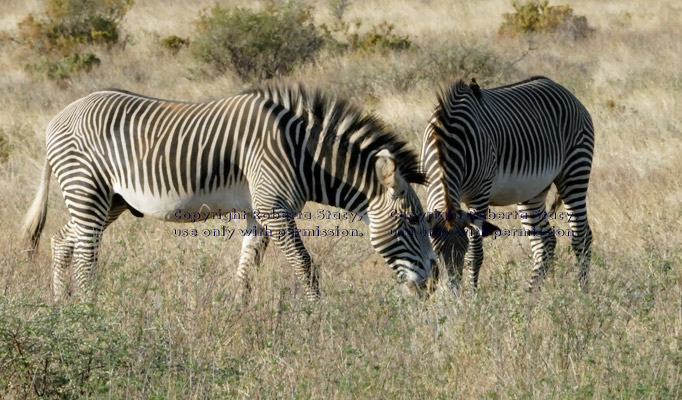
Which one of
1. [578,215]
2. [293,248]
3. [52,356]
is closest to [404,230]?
[293,248]

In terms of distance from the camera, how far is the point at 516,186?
7.11 meters

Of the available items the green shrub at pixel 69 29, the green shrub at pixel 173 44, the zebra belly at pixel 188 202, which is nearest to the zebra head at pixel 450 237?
the zebra belly at pixel 188 202

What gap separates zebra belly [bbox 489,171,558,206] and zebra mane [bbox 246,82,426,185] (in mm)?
1261

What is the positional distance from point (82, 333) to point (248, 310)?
101 cm

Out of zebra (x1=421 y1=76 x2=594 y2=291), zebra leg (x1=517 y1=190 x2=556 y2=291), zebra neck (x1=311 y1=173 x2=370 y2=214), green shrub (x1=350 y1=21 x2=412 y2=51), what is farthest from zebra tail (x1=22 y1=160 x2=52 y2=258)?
green shrub (x1=350 y1=21 x2=412 y2=51)

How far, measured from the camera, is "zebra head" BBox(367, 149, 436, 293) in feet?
19.3

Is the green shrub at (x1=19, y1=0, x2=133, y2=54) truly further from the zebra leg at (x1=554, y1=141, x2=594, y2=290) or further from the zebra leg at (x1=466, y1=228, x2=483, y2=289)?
the zebra leg at (x1=466, y1=228, x2=483, y2=289)

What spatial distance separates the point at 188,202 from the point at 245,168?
500 millimetres

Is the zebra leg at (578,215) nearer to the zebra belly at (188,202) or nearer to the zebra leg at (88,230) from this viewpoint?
the zebra belly at (188,202)

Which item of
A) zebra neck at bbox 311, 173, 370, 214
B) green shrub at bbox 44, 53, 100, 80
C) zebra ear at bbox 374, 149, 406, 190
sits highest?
zebra ear at bbox 374, 149, 406, 190

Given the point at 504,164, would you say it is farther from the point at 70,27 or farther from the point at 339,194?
the point at 70,27

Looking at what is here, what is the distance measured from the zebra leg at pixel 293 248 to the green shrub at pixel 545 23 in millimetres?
14988

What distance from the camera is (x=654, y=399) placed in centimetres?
390

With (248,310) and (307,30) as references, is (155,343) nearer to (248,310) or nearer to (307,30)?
(248,310)
